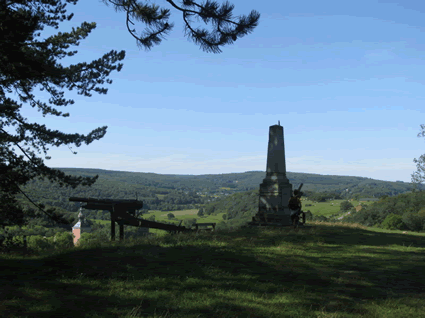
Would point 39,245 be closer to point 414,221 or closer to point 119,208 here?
point 119,208

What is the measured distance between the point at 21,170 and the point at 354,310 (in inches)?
454

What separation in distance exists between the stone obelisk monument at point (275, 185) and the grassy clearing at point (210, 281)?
6.66m

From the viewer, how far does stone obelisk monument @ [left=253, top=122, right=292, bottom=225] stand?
59.9ft

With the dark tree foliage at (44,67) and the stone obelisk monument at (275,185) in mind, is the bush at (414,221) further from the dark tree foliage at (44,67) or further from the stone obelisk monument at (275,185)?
the dark tree foliage at (44,67)

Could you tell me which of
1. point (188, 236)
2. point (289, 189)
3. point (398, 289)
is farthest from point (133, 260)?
point (289, 189)

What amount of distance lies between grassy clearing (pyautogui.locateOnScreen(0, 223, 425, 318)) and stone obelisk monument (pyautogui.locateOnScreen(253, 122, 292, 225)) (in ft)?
21.9

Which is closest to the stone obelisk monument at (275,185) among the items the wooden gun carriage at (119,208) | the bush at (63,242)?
the wooden gun carriage at (119,208)

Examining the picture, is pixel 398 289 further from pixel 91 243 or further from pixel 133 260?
pixel 91 243

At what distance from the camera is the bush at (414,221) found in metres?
46.7

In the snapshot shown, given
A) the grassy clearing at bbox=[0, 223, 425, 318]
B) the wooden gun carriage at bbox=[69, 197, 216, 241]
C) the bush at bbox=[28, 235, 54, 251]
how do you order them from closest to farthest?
the grassy clearing at bbox=[0, 223, 425, 318] < the bush at bbox=[28, 235, 54, 251] < the wooden gun carriage at bbox=[69, 197, 216, 241]

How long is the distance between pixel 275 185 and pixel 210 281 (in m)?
11.8

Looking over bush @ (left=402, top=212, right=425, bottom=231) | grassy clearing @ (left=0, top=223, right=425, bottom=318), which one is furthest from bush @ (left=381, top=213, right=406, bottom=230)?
grassy clearing @ (left=0, top=223, right=425, bottom=318)

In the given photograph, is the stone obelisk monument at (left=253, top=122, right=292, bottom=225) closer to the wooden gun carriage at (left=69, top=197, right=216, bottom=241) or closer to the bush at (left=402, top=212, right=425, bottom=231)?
the wooden gun carriage at (left=69, top=197, right=216, bottom=241)

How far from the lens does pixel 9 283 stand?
6719mm
